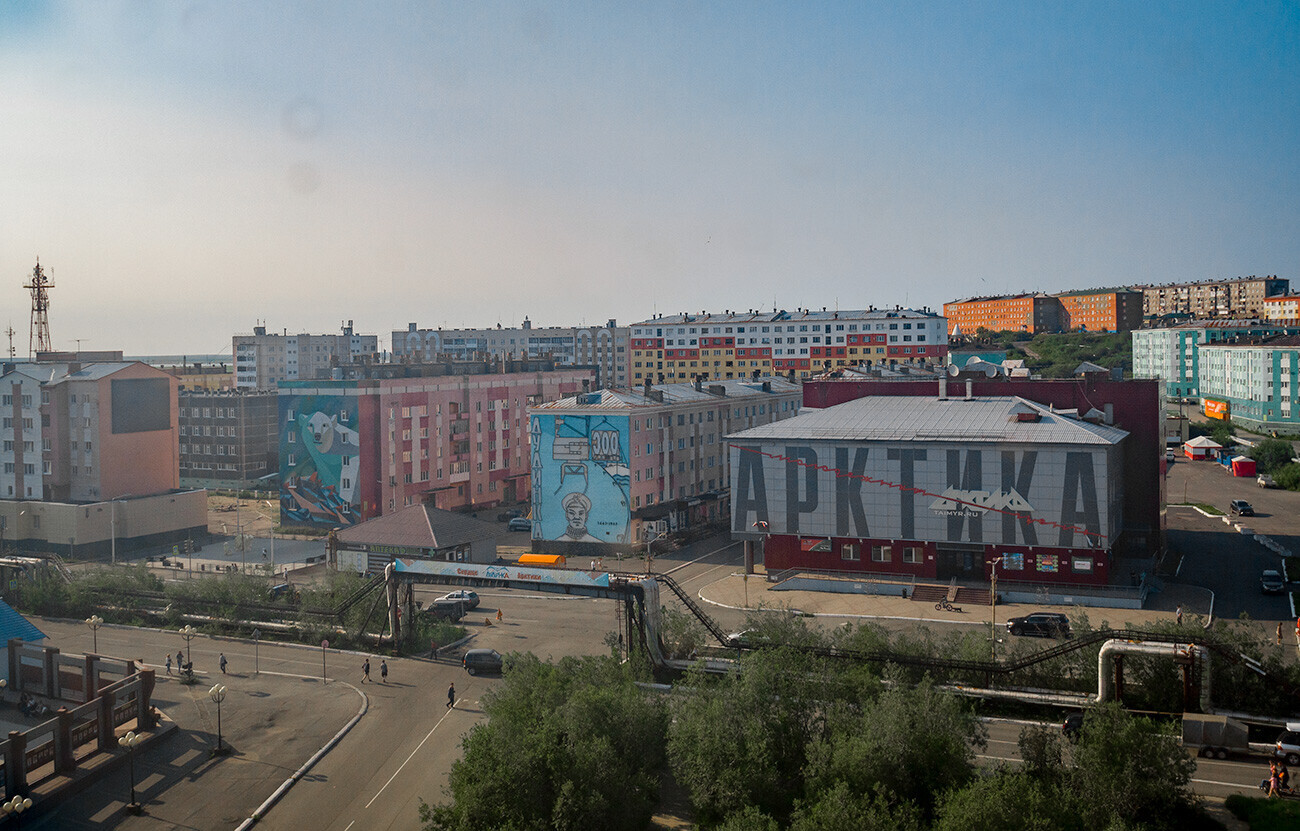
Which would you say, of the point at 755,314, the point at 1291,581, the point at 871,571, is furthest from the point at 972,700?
the point at 755,314

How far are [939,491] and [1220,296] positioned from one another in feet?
480

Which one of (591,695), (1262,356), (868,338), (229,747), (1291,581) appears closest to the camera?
(591,695)

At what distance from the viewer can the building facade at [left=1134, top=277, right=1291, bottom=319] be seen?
160 metres

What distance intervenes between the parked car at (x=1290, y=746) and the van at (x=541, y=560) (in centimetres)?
3245

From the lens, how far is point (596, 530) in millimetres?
54625

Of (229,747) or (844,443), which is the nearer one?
(229,747)

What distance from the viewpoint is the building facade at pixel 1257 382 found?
94.6 m

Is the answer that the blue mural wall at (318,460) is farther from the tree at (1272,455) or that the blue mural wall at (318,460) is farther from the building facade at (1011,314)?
the building facade at (1011,314)

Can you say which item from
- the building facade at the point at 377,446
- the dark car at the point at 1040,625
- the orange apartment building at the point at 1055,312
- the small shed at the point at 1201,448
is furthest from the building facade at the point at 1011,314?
the dark car at the point at 1040,625

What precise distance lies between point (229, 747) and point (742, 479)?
85.1 ft

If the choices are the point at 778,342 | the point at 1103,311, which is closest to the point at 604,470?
the point at 778,342

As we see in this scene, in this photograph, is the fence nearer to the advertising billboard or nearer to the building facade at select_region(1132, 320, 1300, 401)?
the advertising billboard

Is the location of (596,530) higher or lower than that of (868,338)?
lower

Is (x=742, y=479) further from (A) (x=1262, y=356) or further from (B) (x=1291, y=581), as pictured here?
(A) (x=1262, y=356)
